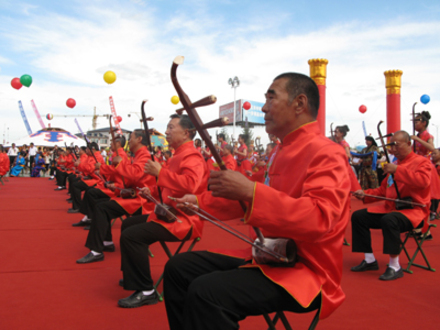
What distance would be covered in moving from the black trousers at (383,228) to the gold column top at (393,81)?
38.8 feet

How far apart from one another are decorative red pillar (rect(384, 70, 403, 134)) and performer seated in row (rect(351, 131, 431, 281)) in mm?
11261

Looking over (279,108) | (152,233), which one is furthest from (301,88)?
(152,233)

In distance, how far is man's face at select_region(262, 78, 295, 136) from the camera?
1924 millimetres

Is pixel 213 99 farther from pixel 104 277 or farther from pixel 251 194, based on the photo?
pixel 104 277

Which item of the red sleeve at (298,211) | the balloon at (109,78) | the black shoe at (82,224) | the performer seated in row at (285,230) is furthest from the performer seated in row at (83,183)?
the red sleeve at (298,211)

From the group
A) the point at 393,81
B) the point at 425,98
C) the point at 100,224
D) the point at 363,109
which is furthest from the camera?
the point at 363,109

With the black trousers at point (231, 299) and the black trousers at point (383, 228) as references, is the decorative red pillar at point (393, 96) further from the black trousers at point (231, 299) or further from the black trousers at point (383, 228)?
the black trousers at point (231, 299)

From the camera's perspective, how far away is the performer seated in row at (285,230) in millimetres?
1491

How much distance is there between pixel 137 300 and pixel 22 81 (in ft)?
46.2

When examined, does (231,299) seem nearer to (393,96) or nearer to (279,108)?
(279,108)

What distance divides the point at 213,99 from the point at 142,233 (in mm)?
1945

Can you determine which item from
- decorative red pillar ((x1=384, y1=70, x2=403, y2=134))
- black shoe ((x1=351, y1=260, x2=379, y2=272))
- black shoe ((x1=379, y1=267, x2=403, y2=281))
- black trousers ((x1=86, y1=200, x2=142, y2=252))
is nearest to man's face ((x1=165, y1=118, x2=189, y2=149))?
black trousers ((x1=86, y1=200, x2=142, y2=252))

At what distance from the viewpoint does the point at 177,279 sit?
200 cm

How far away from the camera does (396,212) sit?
13.0ft
